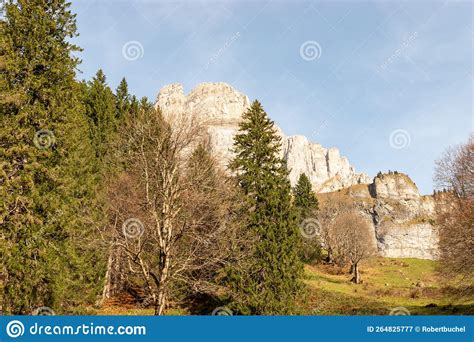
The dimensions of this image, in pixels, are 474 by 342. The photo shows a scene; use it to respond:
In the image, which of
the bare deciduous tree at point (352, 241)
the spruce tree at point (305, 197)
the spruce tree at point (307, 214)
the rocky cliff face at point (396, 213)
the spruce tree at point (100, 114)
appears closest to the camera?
the spruce tree at point (100, 114)

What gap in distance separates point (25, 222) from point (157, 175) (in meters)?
6.35

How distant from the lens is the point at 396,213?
434ft

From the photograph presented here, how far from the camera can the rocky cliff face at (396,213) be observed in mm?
115250

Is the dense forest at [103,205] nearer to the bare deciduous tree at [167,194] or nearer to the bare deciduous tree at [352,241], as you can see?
the bare deciduous tree at [167,194]

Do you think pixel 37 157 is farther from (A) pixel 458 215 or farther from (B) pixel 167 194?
(A) pixel 458 215

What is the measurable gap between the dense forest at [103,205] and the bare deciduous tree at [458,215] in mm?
179

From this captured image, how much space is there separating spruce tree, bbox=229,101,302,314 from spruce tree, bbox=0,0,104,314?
10752mm

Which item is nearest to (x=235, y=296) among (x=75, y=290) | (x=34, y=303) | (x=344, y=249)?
(x=75, y=290)

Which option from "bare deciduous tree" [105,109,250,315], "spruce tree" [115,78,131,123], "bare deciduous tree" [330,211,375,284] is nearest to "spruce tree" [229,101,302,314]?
"bare deciduous tree" [105,109,250,315]

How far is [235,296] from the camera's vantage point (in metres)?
23.8

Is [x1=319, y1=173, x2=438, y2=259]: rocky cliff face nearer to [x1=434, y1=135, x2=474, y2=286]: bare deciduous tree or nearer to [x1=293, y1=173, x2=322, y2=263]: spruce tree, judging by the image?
[x1=293, y1=173, x2=322, y2=263]: spruce tree

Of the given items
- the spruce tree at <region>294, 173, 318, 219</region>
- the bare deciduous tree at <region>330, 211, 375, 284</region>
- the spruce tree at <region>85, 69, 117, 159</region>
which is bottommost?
the bare deciduous tree at <region>330, 211, 375, 284</region>

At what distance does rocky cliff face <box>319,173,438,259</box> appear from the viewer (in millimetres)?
115250

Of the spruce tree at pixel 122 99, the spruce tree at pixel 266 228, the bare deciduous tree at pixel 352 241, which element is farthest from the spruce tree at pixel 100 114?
the bare deciduous tree at pixel 352 241
